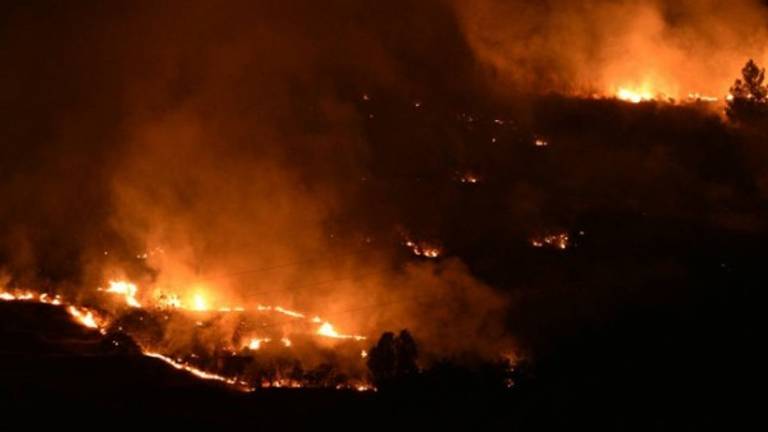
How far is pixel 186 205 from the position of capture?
23.8 m

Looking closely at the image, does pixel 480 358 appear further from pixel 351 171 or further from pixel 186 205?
pixel 186 205

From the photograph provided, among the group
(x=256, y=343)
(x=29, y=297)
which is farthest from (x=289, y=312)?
(x=29, y=297)

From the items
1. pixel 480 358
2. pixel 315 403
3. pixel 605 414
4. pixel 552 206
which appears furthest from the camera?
pixel 552 206

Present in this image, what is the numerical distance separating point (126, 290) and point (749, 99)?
22787 mm

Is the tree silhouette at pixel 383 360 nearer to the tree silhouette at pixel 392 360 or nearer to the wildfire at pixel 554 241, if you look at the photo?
the tree silhouette at pixel 392 360

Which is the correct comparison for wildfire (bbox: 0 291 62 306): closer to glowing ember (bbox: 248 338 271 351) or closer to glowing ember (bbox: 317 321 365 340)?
glowing ember (bbox: 248 338 271 351)

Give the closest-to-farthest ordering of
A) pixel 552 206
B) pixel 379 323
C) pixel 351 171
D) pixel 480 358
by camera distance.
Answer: pixel 480 358, pixel 379 323, pixel 552 206, pixel 351 171

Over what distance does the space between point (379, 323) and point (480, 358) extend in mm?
2868

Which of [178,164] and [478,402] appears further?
[178,164]

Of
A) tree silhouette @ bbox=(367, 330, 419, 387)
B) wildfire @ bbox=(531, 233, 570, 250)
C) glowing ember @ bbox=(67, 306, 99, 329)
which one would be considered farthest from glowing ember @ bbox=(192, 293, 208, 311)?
wildfire @ bbox=(531, 233, 570, 250)

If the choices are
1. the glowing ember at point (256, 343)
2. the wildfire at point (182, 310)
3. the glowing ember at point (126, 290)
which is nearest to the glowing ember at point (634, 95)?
the wildfire at point (182, 310)

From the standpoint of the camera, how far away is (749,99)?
2753cm

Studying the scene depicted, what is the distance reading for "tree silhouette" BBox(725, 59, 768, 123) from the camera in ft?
89.0

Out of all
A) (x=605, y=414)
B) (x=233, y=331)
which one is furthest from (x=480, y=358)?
(x=233, y=331)
